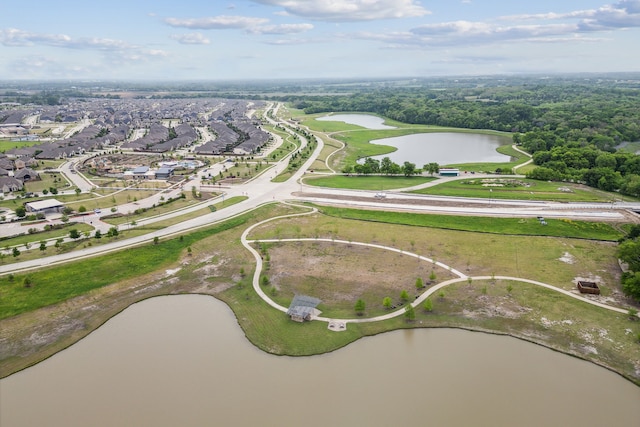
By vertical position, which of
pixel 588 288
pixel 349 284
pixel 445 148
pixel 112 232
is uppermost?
pixel 112 232

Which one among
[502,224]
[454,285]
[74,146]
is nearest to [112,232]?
[454,285]

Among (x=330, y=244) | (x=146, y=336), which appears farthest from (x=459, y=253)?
(x=146, y=336)

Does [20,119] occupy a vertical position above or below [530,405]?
above

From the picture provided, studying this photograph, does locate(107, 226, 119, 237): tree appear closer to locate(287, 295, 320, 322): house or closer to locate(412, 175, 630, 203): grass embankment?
locate(287, 295, 320, 322): house

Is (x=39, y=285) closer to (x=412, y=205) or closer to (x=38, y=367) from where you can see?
(x=38, y=367)

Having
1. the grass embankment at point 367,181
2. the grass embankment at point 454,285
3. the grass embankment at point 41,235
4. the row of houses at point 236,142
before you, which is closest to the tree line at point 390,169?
the grass embankment at point 367,181

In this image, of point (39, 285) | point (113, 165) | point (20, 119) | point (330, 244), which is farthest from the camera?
point (20, 119)

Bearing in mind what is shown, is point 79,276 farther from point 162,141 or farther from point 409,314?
point 162,141
